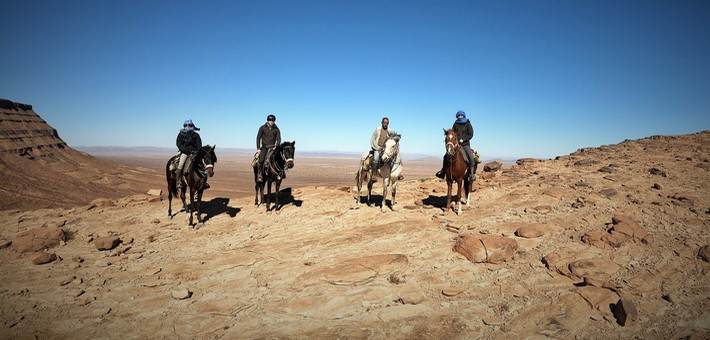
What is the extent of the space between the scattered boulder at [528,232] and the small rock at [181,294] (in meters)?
7.72

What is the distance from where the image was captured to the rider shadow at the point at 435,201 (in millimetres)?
11609

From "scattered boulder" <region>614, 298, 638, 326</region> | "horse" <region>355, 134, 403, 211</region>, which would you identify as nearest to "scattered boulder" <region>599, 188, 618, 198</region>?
"scattered boulder" <region>614, 298, 638, 326</region>

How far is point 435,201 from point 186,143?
33.0 feet

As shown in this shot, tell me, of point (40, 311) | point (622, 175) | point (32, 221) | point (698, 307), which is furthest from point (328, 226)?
point (622, 175)

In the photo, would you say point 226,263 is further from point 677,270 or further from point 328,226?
point 677,270

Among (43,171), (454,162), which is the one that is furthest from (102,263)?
(43,171)

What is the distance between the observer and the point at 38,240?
26.5 feet

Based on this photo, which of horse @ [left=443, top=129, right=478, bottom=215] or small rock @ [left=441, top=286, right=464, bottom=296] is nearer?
small rock @ [left=441, top=286, right=464, bottom=296]

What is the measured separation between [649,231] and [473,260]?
4499mm

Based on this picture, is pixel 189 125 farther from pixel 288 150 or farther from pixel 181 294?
pixel 181 294

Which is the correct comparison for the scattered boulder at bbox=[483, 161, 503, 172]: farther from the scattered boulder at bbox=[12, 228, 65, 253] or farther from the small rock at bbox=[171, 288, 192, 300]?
the scattered boulder at bbox=[12, 228, 65, 253]

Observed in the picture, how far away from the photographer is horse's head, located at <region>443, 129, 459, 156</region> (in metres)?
9.69

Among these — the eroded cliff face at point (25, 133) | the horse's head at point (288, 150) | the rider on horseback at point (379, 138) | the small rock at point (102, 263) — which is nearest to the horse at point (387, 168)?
the rider on horseback at point (379, 138)

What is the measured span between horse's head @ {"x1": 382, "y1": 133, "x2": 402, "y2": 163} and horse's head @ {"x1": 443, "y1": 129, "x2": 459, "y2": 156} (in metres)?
1.66
